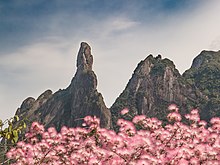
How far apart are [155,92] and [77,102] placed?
35.9m

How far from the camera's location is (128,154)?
24.1 feet

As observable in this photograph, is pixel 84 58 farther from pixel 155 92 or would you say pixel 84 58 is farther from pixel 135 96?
pixel 155 92

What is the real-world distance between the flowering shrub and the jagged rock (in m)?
136

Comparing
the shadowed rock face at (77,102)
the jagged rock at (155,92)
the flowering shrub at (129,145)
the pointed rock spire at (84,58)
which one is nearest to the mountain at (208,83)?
the jagged rock at (155,92)

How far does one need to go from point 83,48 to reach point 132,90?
3060 cm

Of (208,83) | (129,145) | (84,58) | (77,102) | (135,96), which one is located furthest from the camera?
(208,83)

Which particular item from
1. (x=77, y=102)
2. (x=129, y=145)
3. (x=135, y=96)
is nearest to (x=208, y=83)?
(x=135, y=96)

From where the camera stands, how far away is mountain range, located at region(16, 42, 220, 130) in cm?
14912

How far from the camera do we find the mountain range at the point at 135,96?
149125mm

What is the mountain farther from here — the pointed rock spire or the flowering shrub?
the flowering shrub

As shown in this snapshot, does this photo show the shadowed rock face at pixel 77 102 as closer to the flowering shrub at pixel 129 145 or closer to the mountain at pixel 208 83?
the mountain at pixel 208 83

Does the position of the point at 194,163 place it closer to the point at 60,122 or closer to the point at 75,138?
the point at 75,138

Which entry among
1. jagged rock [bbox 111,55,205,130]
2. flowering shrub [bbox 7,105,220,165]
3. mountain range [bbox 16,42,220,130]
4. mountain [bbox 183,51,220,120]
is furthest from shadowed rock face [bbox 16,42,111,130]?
flowering shrub [bbox 7,105,220,165]

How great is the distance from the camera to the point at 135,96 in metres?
159
